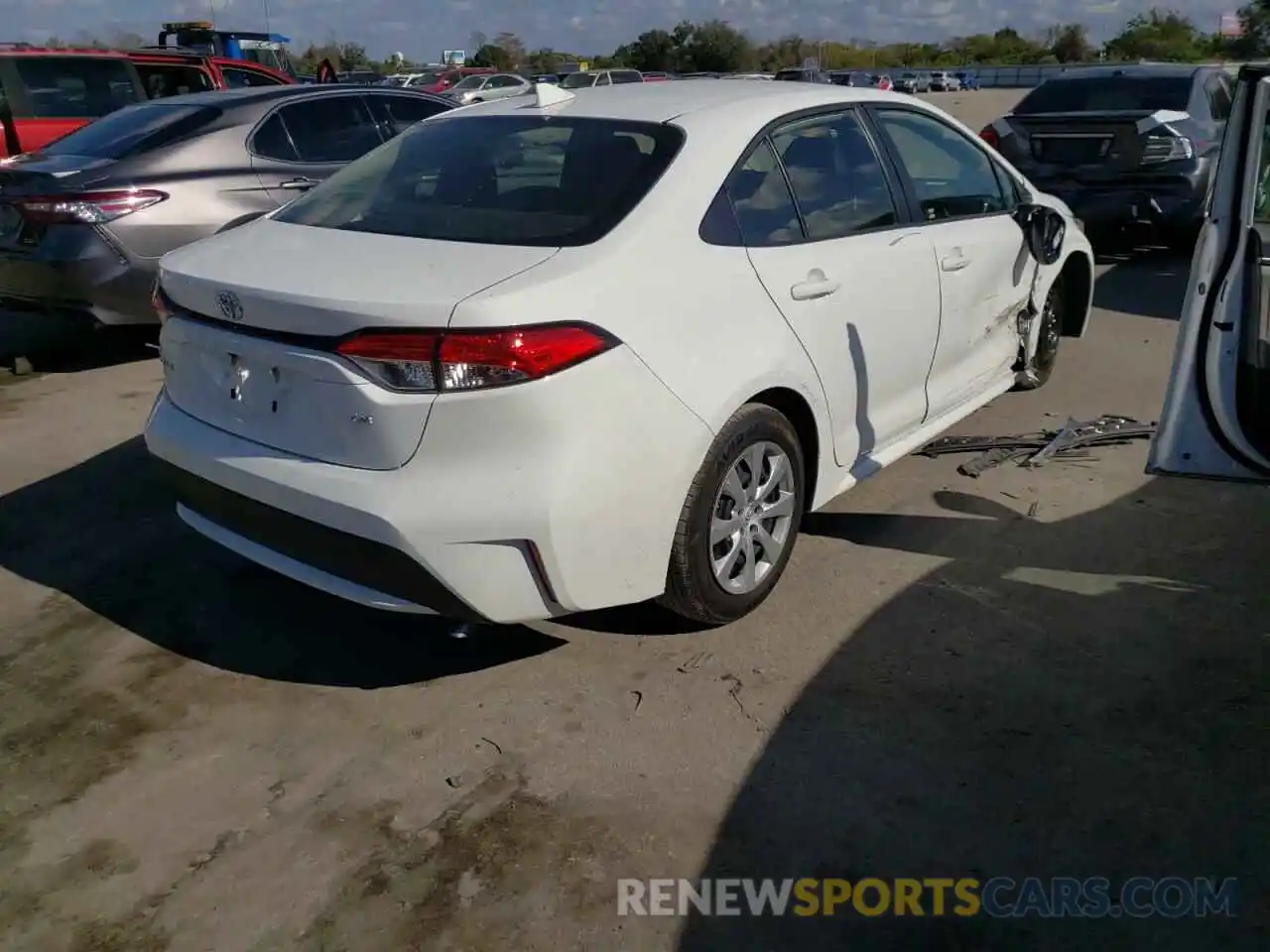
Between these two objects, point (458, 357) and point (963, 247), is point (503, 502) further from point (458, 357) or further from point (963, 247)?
point (963, 247)

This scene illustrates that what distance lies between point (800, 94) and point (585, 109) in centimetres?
79

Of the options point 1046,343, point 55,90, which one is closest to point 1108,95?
point 1046,343

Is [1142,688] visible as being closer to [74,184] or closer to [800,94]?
Result: [800,94]

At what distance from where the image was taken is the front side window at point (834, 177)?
3.75 metres

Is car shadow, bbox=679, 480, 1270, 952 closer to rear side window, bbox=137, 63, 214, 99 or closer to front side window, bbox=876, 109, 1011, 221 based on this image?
front side window, bbox=876, 109, 1011, 221

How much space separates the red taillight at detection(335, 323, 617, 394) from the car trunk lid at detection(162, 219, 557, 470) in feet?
0.11

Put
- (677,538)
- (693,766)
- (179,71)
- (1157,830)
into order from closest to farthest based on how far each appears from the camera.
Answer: (1157,830) → (693,766) → (677,538) → (179,71)

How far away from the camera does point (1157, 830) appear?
8.79ft

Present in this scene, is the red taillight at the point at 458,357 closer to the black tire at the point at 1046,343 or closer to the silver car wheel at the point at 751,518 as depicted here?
the silver car wheel at the point at 751,518

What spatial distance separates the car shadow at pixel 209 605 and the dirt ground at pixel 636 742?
15 millimetres

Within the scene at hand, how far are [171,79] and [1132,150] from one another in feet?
32.4

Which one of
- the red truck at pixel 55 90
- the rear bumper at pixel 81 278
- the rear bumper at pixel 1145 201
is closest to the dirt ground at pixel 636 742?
the rear bumper at pixel 81 278

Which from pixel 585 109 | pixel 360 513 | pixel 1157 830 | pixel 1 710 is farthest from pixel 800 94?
pixel 1 710

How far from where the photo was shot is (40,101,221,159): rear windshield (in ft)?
21.5
